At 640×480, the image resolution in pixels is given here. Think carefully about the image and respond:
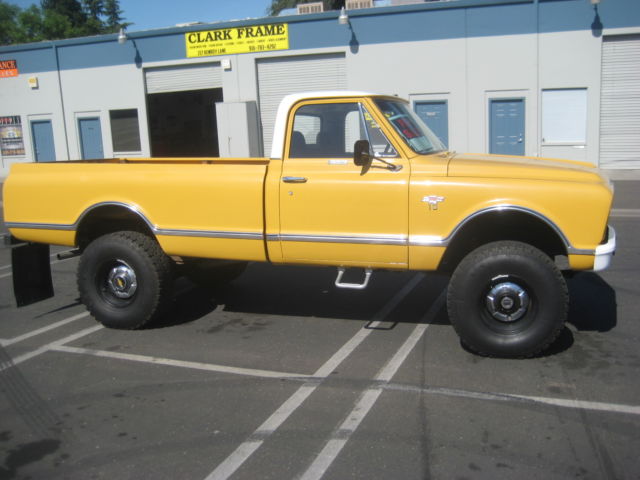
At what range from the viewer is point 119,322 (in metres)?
6.14

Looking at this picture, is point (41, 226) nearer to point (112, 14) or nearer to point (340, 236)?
point (340, 236)

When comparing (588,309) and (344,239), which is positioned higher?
(344,239)

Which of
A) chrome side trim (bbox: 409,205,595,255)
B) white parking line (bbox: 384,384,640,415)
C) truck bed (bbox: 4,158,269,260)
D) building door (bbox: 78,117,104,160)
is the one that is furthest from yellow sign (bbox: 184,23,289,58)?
white parking line (bbox: 384,384,640,415)

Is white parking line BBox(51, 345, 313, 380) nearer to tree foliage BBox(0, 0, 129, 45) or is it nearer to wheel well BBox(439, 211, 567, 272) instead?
wheel well BBox(439, 211, 567, 272)

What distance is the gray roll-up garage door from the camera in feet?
67.2

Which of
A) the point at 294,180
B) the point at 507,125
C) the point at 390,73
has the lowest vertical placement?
the point at 294,180

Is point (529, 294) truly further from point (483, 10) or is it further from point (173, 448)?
point (483, 10)

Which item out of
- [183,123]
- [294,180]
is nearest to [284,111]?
[294,180]

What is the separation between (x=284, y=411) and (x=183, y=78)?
1965cm

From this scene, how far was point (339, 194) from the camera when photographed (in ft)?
17.6

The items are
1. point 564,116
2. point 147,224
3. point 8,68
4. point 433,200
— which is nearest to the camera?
point 433,200

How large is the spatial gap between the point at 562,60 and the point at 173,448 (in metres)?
17.5

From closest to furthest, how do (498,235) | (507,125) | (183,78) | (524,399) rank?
(524,399) → (498,235) → (507,125) → (183,78)

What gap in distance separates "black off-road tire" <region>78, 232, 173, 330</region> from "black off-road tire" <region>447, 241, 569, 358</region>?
269 centimetres
